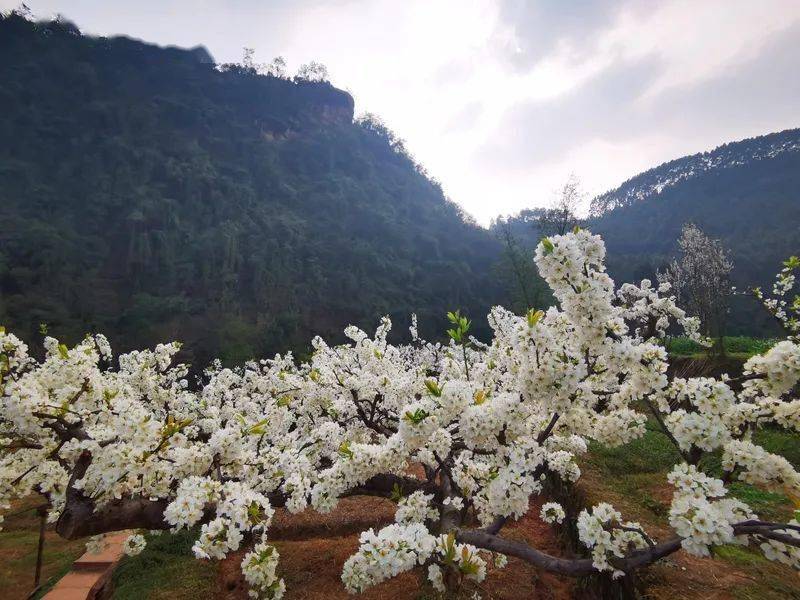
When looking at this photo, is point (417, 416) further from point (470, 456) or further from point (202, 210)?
point (202, 210)

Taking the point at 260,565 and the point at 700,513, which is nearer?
the point at 700,513

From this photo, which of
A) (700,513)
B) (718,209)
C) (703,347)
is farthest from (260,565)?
(718,209)

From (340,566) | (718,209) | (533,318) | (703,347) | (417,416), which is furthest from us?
(718,209)

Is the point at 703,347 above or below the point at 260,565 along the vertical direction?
above

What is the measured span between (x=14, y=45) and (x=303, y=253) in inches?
3214

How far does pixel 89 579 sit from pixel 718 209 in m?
95.3

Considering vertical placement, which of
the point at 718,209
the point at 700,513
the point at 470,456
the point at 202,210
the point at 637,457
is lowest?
the point at 637,457

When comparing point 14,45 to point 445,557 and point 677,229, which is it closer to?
point 445,557

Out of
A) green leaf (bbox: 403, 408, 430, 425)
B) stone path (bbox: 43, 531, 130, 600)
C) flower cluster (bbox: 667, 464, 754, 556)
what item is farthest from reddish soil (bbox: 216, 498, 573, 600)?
flower cluster (bbox: 667, 464, 754, 556)

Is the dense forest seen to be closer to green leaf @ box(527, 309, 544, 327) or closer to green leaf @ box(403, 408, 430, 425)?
green leaf @ box(527, 309, 544, 327)

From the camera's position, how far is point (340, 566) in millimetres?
7055

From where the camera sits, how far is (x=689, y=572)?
5828mm

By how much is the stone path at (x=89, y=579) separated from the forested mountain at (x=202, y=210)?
28.0 m

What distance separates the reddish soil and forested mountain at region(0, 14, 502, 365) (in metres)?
28.8
